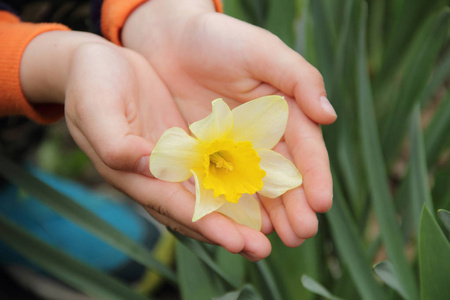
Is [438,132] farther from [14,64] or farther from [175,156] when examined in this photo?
[14,64]

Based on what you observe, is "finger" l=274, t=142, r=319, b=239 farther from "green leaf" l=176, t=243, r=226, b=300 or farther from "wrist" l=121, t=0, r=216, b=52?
"wrist" l=121, t=0, r=216, b=52

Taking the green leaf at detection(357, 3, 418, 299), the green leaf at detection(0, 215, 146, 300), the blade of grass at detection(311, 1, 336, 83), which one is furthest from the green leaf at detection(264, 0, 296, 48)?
the green leaf at detection(0, 215, 146, 300)

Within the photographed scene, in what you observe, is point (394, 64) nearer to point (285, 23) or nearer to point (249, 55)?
point (285, 23)

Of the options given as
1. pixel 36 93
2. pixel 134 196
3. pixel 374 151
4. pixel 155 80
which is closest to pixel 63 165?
pixel 36 93

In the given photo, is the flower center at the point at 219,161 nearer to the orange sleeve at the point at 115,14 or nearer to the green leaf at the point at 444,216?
the green leaf at the point at 444,216

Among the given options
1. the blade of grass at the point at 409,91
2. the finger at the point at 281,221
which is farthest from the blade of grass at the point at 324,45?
the finger at the point at 281,221

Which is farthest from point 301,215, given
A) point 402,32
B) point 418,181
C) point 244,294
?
point 402,32
